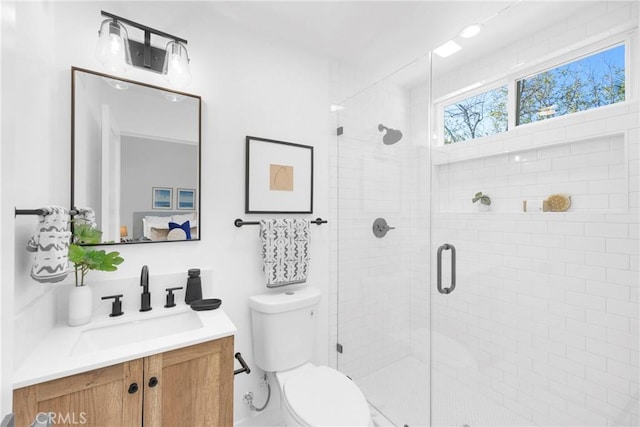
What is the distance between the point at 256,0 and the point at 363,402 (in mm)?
2085

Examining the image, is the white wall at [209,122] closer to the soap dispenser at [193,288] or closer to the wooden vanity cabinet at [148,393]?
the soap dispenser at [193,288]

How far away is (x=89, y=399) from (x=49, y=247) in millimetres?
498

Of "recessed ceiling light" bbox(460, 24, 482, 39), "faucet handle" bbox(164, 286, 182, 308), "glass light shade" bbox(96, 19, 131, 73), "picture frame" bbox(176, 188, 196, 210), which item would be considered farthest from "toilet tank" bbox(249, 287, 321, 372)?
"recessed ceiling light" bbox(460, 24, 482, 39)

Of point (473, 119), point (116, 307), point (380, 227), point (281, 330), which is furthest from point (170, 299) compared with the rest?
point (473, 119)

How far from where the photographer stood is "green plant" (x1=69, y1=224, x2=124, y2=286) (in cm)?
115

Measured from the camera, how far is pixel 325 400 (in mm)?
1332


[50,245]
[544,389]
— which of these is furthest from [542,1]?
[50,245]

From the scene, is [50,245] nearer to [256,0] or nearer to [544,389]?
[256,0]

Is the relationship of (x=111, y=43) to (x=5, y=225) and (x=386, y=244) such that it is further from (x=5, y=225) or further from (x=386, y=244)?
(x=386, y=244)

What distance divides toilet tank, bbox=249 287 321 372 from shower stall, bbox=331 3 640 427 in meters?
0.46

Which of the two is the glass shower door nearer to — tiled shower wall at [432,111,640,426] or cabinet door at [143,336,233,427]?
tiled shower wall at [432,111,640,426]

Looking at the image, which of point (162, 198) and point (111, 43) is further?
point (162, 198)

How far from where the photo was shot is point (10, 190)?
538 mm

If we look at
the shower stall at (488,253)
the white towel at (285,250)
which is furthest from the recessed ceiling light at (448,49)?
the white towel at (285,250)
